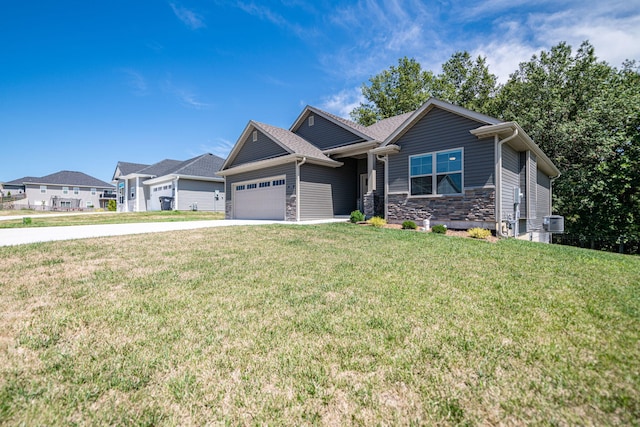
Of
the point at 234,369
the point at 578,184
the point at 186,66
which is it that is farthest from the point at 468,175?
the point at 186,66

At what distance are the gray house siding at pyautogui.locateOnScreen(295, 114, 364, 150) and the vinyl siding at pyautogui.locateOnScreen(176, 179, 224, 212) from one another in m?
12.3

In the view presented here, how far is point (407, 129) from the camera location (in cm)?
1144

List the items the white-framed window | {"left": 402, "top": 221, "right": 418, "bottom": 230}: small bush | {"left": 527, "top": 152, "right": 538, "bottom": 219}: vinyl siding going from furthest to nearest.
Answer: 1. {"left": 527, "top": 152, "right": 538, "bottom": 219}: vinyl siding
2. {"left": 402, "top": 221, "right": 418, "bottom": 230}: small bush
3. the white-framed window

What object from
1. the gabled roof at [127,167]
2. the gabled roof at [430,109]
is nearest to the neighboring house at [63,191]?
the gabled roof at [127,167]

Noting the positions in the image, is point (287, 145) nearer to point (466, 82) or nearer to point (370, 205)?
point (370, 205)

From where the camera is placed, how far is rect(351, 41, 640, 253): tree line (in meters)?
15.7

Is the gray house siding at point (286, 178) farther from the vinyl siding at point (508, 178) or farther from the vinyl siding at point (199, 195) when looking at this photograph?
the vinyl siding at point (199, 195)

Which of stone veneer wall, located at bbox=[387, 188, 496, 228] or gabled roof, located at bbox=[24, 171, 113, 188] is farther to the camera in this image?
gabled roof, located at bbox=[24, 171, 113, 188]

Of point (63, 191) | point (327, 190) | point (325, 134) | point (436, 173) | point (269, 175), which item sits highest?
point (325, 134)

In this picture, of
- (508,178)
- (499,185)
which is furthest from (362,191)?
(499,185)

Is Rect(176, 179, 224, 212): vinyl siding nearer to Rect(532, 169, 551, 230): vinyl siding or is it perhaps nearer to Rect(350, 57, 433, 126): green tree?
Rect(350, 57, 433, 126): green tree

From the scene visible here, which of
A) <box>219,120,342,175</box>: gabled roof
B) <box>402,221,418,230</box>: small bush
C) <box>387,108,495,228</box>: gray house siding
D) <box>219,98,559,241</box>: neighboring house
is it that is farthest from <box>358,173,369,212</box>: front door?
<box>402,221,418,230</box>: small bush

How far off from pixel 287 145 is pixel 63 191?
47358mm

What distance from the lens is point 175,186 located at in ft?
78.0
